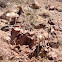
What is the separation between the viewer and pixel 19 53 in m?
4.40

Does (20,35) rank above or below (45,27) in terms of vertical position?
above

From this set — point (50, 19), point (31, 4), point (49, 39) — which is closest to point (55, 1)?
point (31, 4)

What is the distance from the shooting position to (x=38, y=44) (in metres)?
4.74

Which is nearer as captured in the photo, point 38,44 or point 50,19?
point 38,44

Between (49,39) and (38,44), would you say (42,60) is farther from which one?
(49,39)

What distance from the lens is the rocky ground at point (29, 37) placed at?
4.38 metres

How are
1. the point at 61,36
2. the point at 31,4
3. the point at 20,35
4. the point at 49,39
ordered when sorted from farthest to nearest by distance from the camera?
the point at 31,4, the point at 61,36, the point at 49,39, the point at 20,35

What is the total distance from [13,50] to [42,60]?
72 centimetres

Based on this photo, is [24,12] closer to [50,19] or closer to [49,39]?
[50,19]

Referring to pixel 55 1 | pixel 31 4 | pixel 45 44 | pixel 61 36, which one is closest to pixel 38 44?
pixel 45 44

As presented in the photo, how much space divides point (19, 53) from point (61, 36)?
1.88 m

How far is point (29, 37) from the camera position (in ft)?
15.5

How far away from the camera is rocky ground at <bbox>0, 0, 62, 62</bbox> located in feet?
14.4

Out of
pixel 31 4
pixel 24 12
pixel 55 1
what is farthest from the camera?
pixel 55 1
